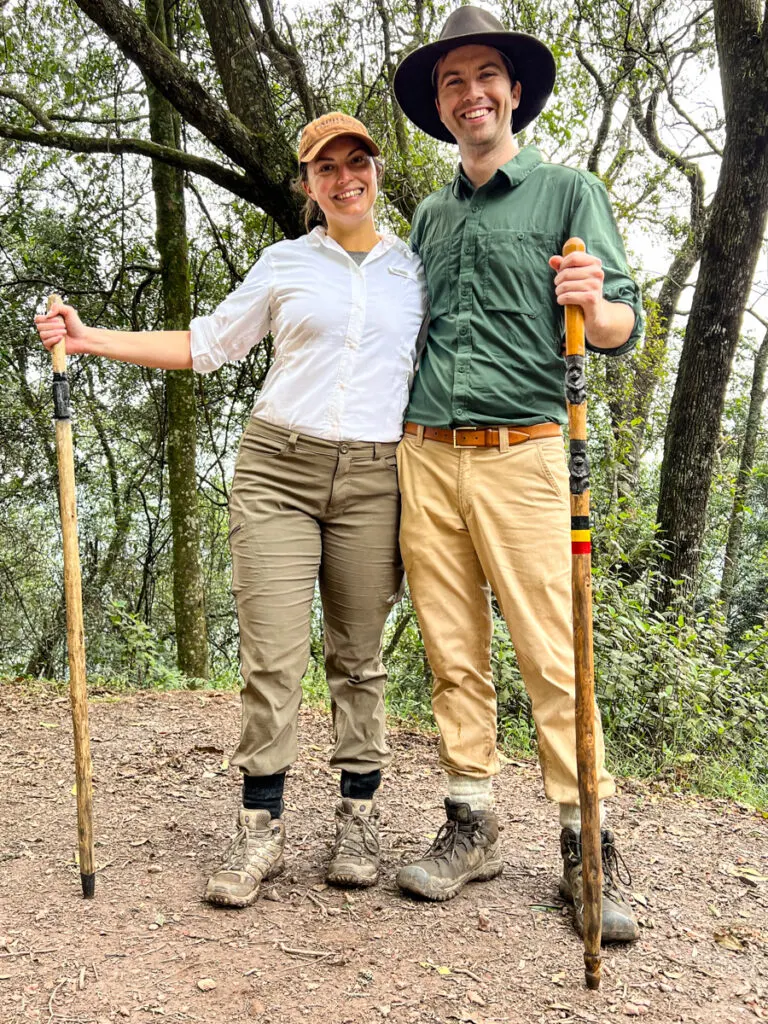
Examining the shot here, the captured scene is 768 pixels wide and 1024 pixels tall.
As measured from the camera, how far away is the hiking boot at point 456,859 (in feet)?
9.30

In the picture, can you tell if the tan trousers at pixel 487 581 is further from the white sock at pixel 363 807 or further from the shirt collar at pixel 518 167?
the shirt collar at pixel 518 167

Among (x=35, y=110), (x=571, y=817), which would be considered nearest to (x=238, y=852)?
(x=571, y=817)

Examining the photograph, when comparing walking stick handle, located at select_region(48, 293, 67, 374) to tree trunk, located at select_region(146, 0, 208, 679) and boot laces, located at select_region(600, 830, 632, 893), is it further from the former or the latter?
tree trunk, located at select_region(146, 0, 208, 679)

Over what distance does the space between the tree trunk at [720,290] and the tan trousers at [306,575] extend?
3.80 meters

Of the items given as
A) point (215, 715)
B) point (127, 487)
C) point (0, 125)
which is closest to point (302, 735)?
point (215, 715)

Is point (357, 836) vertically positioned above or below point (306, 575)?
below

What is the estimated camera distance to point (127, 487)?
10.6m

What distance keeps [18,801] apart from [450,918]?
215 centimetres

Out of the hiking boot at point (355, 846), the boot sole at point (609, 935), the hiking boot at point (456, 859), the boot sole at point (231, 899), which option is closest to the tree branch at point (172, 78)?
the hiking boot at point (355, 846)

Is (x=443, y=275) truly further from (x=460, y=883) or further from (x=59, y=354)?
(x=460, y=883)

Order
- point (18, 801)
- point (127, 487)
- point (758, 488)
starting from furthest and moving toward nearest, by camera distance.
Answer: point (758, 488) → point (127, 487) → point (18, 801)

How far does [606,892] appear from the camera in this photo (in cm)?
265

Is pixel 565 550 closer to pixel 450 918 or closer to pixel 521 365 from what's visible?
pixel 521 365

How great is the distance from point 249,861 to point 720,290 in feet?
17.5
